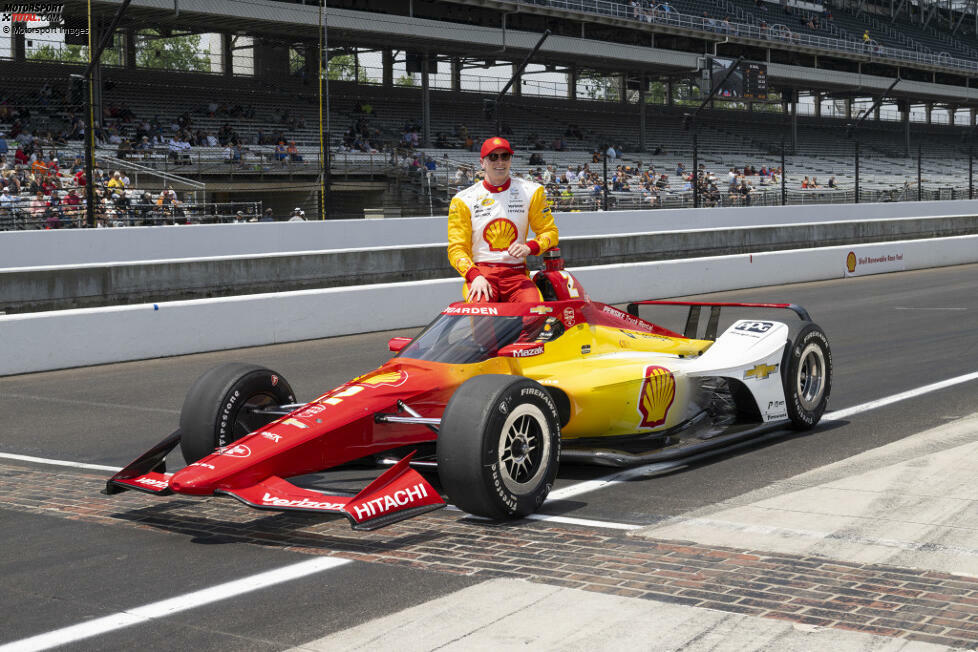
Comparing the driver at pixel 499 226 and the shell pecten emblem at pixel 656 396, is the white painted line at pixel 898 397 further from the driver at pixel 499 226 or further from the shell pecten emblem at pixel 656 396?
the driver at pixel 499 226

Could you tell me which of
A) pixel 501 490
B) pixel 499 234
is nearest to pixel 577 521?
pixel 501 490

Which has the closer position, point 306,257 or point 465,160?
point 306,257

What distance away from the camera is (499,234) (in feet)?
27.7

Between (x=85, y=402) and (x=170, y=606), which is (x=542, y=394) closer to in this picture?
(x=170, y=606)

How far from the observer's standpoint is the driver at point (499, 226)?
8305 millimetres

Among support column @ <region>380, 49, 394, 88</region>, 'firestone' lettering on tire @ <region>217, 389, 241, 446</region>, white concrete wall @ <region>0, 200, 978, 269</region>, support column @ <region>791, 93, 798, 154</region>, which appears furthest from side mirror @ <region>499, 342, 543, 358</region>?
support column @ <region>791, 93, 798, 154</region>

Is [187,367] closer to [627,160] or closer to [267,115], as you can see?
[267,115]

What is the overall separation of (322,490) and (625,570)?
217 cm

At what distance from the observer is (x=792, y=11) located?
68.4 m

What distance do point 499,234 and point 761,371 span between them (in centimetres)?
212

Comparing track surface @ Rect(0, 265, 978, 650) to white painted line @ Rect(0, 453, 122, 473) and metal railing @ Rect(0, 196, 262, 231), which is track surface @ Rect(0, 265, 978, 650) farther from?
metal railing @ Rect(0, 196, 262, 231)

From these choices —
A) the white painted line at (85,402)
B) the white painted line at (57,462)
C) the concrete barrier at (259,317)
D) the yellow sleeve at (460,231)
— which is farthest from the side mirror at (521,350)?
the concrete barrier at (259,317)

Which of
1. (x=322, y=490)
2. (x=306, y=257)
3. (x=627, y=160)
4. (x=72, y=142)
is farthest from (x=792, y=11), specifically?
(x=322, y=490)

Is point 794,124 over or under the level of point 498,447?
over
